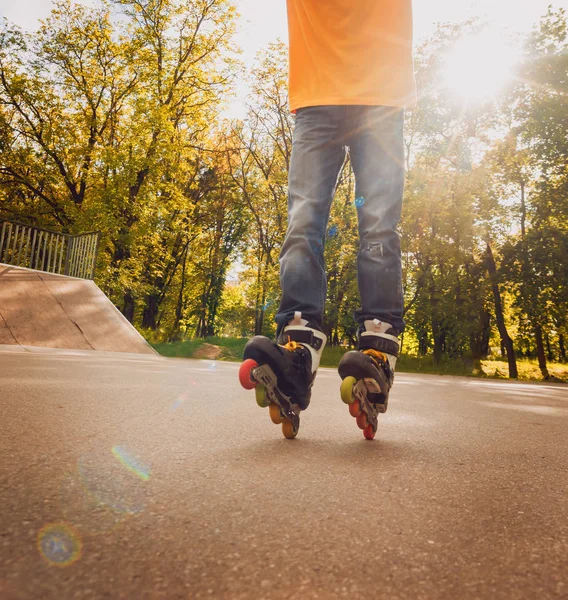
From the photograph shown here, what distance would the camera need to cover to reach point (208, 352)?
16406 millimetres

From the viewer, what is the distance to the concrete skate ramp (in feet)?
29.2

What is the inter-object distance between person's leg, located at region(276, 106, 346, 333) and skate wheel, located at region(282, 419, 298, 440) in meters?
0.41

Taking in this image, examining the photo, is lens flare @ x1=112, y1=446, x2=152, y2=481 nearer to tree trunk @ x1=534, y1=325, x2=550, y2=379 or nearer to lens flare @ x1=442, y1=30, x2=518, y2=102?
tree trunk @ x1=534, y1=325, x2=550, y2=379

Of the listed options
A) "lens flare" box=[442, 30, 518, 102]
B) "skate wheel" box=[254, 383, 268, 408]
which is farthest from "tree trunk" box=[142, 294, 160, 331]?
"skate wheel" box=[254, 383, 268, 408]

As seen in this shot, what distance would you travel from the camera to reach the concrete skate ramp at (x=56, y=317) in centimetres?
891

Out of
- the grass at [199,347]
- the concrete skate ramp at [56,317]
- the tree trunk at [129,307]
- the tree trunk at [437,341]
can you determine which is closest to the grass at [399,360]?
the grass at [199,347]

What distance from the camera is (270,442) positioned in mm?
1848

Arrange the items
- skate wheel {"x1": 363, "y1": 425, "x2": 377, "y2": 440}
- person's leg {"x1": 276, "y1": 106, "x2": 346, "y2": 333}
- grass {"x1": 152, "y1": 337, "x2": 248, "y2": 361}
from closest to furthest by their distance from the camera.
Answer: skate wheel {"x1": 363, "y1": 425, "x2": 377, "y2": 440} < person's leg {"x1": 276, "y1": 106, "x2": 346, "y2": 333} < grass {"x1": 152, "y1": 337, "x2": 248, "y2": 361}

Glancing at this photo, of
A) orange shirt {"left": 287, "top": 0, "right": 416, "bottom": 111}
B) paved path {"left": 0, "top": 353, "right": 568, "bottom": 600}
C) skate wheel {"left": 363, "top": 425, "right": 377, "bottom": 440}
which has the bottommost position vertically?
paved path {"left": 0, "top": 353, "right": 568, "bottom": 600}

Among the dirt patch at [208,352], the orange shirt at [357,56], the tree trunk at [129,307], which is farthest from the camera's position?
the tree trunk at [129,307]

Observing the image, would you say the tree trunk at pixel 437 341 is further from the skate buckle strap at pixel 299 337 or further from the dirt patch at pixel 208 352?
the skate buckle strap at pixel 299 337

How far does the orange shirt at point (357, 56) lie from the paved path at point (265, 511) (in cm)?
147

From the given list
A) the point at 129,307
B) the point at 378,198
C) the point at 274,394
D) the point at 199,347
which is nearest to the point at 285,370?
the point at 274,394

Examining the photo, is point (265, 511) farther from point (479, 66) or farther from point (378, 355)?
point (479, 66)
